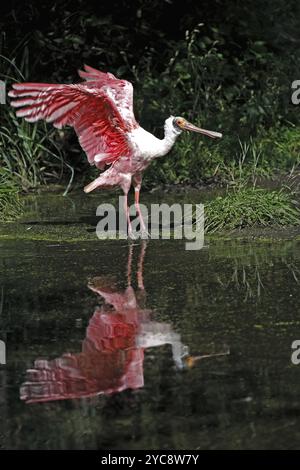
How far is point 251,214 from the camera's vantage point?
367 inches

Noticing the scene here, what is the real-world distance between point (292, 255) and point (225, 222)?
125 centimetres

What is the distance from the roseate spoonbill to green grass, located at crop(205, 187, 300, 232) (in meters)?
0.57

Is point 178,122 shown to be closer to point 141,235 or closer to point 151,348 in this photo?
point 141,235

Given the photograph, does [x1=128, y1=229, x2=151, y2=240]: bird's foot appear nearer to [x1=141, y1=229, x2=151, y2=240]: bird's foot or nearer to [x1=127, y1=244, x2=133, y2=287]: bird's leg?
[x1=141, y1=229, x2=151, y2=240]: bird's foot

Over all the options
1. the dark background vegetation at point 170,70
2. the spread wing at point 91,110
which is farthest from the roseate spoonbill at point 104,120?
Answer: the dark background vegetation at point 170,70

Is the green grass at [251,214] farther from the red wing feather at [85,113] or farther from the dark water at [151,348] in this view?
the red wing feather at [85,113]

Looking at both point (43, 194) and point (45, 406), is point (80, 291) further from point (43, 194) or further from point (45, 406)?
point (43, 194)

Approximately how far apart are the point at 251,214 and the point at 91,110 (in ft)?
4.94

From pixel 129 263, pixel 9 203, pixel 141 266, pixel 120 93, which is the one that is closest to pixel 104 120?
pixel 120 93

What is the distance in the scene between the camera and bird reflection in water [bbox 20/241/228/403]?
5.28 m

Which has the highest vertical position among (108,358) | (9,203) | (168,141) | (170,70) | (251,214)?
(170,70)

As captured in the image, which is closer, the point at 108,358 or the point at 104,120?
the point at 108,358

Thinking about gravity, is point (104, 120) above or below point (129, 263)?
above

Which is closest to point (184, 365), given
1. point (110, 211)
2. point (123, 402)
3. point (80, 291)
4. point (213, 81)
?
point (123, 402)
